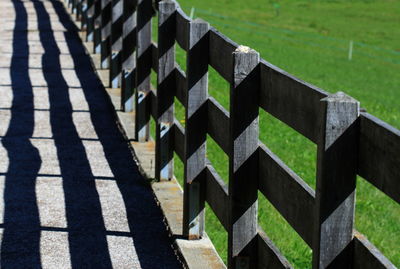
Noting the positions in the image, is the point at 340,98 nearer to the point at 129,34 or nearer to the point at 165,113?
the point at 165,113

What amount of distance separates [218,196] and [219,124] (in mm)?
429

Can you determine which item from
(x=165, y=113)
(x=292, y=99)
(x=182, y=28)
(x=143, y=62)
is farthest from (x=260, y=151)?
(x=143, y=62)

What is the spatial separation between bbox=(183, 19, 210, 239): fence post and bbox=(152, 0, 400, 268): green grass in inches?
15.3

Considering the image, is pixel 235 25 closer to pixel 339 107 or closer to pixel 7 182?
pixel 7 182

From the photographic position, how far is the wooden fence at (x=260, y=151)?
3.31 meters

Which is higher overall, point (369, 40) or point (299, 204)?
point (299, 204)

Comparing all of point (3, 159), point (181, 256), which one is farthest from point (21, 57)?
point (181, 256)

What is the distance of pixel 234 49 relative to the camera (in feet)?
16.4

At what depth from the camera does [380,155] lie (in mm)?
3139

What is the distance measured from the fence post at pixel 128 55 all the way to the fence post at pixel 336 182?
6801mm

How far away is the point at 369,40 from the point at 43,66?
36.7 meters

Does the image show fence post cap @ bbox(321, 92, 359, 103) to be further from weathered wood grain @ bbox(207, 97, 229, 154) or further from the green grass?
the green grass

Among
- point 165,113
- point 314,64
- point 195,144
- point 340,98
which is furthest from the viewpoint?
point 314,64

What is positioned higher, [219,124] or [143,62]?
[219,124]
